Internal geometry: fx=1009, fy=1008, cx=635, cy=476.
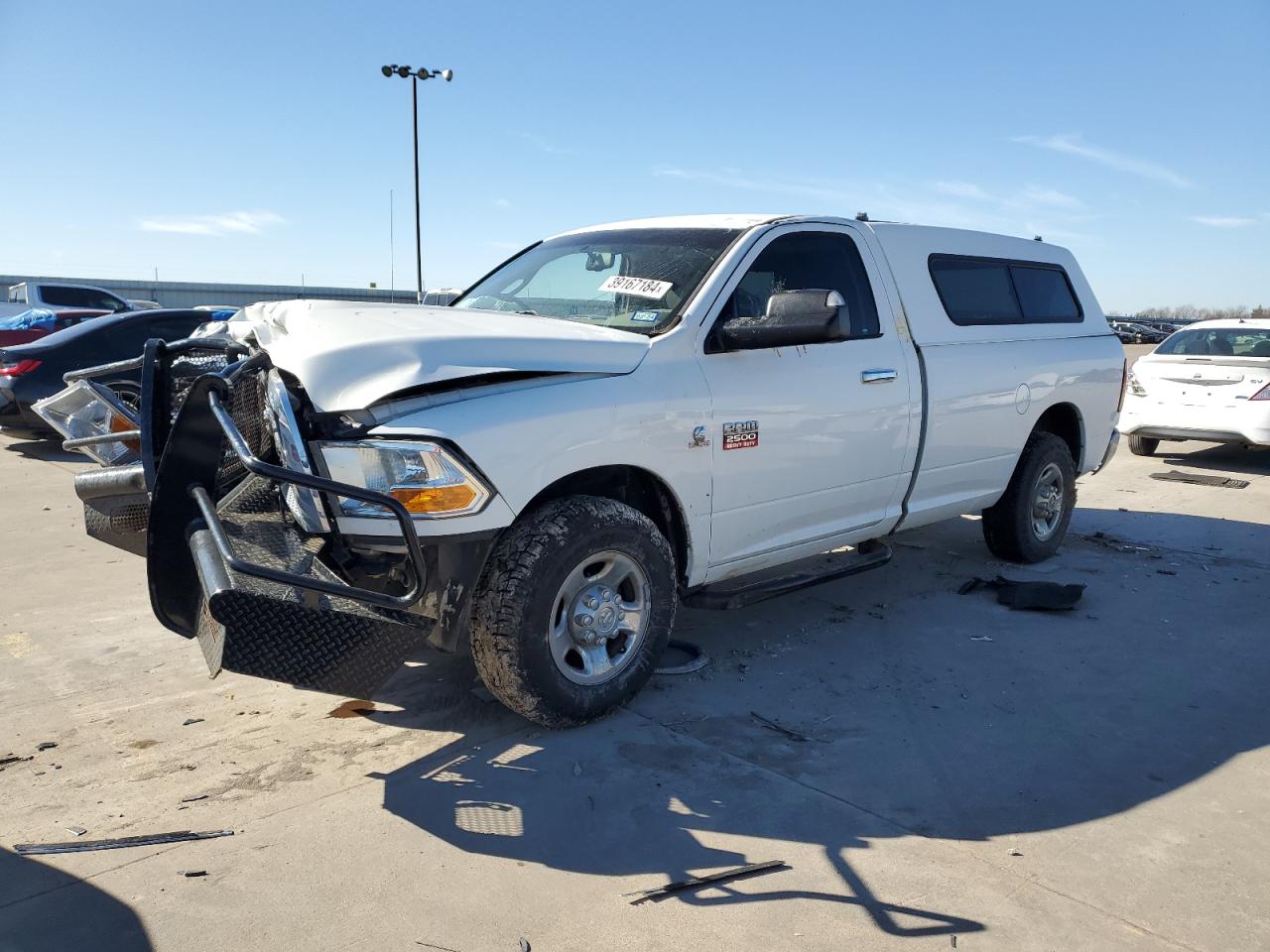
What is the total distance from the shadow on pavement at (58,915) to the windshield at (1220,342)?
11152 millimetres

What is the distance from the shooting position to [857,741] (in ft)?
12.8

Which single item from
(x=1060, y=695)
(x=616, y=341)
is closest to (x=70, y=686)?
(x=616, y=341)

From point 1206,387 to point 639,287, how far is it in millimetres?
8294

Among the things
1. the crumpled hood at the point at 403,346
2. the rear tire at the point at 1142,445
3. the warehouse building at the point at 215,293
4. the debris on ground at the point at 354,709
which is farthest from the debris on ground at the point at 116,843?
the warehouse building at the point at 215,293

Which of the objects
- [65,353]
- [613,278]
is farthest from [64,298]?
[613,278]

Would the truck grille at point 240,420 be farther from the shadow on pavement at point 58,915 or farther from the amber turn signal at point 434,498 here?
the shadow on pavement at point 58,915

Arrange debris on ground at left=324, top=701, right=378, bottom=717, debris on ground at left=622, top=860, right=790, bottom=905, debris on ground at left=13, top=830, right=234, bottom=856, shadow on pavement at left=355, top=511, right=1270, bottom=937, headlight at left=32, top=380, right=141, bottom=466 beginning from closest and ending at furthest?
1. debris on ground at left=622, top=860, right=790, bottom=905
2. debris on ground at left=13, top=830, right=234, bottom=856
3. shadow on pavement at left=355, top=511, right=1270, bottom=937
4. debris on ground at left=324, top=701, right=378, bottom=717
5. headlight at left=32, top=380, right=141, bottom=466

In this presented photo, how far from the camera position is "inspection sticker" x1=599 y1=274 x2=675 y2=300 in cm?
441

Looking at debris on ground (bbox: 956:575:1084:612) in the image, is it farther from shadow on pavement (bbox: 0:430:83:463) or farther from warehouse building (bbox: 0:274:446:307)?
warehouse building (bbox: 0:274:446:307)

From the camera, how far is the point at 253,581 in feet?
10.4

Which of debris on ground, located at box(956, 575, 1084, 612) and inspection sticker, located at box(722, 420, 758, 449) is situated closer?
inspection sticker, located at box(722, 420, 758, 449)

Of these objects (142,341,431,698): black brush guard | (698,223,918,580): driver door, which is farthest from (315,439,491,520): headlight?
(698,223,918,580): driver door

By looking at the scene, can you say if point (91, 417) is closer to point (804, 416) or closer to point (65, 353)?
point (804, 416)

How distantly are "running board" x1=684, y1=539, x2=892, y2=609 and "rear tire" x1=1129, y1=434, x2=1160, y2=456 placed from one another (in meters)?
7.22
